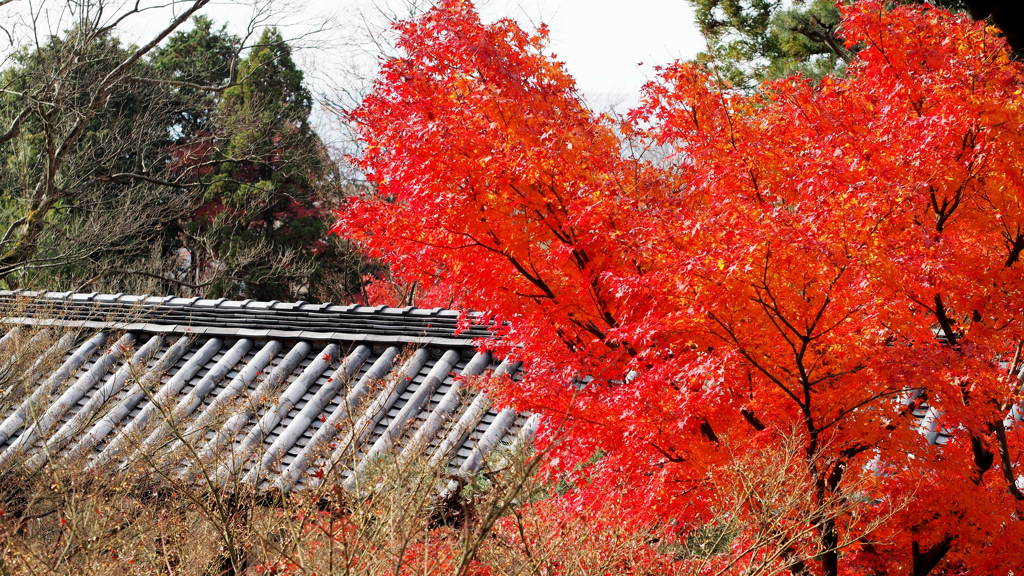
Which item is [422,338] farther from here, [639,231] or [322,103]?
[322,103]

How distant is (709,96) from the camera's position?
6066 millimetres

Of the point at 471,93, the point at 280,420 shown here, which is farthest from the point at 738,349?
the point at 280,420

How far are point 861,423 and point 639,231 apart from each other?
2.07 metres

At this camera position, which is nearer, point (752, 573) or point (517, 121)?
point (752, 573)

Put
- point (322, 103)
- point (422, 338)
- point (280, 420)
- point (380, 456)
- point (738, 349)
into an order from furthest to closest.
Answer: point (322, 103), point (422, 338), point (280, 420), point (380, 456), point (738, 349)

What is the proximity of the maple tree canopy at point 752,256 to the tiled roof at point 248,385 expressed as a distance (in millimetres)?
1555

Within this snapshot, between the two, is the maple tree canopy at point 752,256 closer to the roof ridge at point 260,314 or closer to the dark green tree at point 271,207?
the roof ridge at point 260,314

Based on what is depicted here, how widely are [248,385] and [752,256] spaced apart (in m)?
6.70

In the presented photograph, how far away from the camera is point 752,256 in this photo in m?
4.66

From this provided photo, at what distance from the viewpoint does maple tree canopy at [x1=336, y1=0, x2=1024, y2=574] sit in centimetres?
490

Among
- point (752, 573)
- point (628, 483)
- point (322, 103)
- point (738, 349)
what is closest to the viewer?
point (752, 573)

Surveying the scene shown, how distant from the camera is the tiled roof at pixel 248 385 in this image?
7.60m

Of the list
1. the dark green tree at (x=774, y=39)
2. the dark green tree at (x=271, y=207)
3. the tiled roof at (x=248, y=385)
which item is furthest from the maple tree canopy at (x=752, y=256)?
the dark green tree at (x=271, y=207)

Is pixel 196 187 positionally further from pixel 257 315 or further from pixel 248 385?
pixel 248 385
